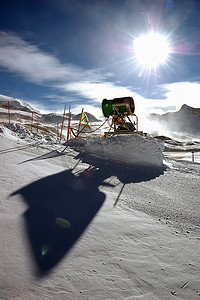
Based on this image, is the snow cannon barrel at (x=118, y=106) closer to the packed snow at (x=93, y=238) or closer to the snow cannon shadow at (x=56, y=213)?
the packed snow at (x=93, y=238)

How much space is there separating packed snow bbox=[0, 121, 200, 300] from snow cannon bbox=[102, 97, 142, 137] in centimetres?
478

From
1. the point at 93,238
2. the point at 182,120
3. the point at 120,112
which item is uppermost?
the point at 182,120

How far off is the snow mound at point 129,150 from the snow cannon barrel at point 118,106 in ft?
5.87

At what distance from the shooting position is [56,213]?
2695 millimetres

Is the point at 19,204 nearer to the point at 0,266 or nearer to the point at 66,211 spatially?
the point at 66,211

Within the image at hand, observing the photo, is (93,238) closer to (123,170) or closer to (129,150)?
(123,170)

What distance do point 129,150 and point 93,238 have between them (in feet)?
17.1

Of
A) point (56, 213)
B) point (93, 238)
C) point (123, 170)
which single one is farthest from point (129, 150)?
point (93, 238)

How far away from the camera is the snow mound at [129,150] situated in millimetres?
6895

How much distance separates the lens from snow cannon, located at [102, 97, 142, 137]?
8.79m

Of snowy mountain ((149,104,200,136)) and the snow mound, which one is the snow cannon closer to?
the snow mound

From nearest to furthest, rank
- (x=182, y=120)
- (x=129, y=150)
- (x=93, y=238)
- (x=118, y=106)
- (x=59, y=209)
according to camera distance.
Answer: (x=93, y=238)
(x=59, y=209)
(x=129, y=150)
(x=118, y=106)
(x=182, y=120)

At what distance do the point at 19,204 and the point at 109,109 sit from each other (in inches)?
284

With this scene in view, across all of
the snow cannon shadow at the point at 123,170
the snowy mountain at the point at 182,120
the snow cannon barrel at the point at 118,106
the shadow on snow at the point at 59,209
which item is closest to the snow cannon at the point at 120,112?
the snow cannon barrel at the point at 118,106
